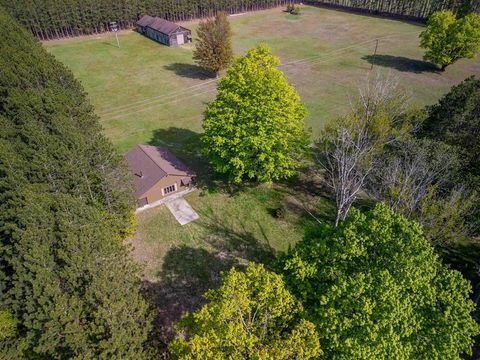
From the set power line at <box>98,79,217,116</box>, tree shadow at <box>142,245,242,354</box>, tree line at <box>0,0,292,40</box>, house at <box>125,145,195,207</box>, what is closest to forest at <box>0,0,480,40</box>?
tree line at <box>0,0,292,40</box>

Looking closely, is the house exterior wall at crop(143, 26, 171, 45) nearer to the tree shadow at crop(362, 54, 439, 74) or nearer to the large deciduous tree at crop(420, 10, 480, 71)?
the tree shadow at crop(362, 54, 439, 74)

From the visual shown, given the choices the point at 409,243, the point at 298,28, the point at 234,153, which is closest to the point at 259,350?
the point at 409,243

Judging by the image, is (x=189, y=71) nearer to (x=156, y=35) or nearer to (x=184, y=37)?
(x=184, y=37)

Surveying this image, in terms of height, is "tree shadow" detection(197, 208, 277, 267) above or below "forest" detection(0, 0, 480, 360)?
below

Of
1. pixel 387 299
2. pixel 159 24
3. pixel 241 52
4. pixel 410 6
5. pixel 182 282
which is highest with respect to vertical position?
pixel 410 6

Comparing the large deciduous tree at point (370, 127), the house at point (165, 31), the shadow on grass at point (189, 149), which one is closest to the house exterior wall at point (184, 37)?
the house at point (165, 31)

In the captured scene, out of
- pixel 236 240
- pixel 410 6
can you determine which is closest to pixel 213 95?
pixel 236 240

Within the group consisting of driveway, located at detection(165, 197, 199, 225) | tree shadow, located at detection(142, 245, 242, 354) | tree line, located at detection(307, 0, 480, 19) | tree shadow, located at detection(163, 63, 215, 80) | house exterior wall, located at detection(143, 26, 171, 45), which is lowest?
tree shadow, located at detection(142, 245, 242, 354)
